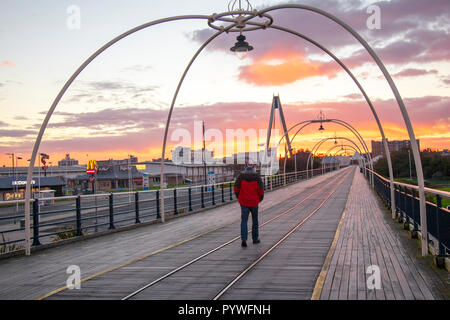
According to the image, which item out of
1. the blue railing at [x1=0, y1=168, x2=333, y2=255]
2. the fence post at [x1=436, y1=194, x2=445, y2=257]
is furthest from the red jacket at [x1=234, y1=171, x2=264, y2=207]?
the blue railing at [x1=0, y1=168, x2=333, y2=255]

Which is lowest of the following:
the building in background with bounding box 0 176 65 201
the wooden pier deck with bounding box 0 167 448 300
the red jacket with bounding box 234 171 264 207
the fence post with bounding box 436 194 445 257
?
the building in background with bounding box 0 176 65 201

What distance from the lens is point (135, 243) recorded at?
10953 millimetres

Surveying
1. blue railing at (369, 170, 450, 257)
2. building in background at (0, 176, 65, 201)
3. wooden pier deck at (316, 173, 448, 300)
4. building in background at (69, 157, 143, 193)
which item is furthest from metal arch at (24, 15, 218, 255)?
building in background at (69, 157, 143, 193)

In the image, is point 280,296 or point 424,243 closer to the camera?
point 280,296

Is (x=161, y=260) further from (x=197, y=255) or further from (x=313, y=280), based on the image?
(x=313, y=280)

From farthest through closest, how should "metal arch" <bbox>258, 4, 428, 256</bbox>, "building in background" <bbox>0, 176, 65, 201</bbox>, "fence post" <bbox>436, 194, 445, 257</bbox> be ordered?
1. "building in background" <bbox>0, 176, 65, 201</bbox>
2. "metal arch" <bbox>258, 4, 428, 256</bbox>
3. "fence post" <bbox>436, 194, 445, 257</bbox>

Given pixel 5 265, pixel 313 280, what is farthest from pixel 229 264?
pixel 5 265

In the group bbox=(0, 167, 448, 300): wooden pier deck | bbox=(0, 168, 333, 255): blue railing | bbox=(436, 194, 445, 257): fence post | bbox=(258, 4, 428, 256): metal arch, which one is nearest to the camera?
bbox=(0, 167, 448, 300): wooden pier deck

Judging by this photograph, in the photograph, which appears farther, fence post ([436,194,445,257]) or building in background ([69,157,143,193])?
building in background ([69,157,143,193])

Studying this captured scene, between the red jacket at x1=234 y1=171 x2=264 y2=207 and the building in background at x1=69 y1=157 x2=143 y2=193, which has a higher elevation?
the red jacket at x1=234 y1=171 x2=264 y2=207

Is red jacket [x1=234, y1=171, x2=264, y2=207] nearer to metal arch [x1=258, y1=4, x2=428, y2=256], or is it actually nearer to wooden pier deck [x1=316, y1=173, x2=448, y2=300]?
wooden pier deck [x1=316, y1=173, x2=448, y2=300]

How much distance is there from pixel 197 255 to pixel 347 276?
3261mm
